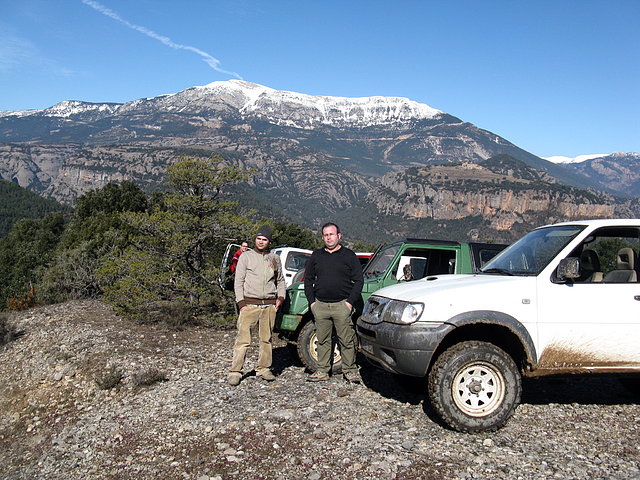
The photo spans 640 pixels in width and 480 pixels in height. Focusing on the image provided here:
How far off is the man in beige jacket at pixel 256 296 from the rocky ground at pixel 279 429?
441mm

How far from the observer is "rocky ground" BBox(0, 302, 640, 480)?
4176 mm

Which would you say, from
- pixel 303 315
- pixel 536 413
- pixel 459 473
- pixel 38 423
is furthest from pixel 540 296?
pixel 38 423

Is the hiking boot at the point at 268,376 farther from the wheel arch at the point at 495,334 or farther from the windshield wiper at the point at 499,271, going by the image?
the windshield wiper at the point at 499,271

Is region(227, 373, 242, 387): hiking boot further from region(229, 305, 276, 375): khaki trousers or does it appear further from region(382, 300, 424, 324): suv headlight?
region(382, 300, 424, 324): suv headlight

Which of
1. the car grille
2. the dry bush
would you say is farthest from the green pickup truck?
the dry bush

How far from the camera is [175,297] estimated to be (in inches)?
473

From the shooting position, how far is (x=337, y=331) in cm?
624

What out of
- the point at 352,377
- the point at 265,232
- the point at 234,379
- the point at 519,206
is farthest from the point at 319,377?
the point at 519,206

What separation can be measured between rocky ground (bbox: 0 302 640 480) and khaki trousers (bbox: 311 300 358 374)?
316 millimetres

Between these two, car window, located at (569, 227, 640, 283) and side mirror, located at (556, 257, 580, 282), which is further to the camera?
car window, located at (569, 227, 640, 283)

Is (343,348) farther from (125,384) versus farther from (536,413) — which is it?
(125,384)

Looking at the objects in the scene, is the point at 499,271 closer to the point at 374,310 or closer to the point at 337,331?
the point at 374,310

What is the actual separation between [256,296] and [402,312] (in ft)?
7.83

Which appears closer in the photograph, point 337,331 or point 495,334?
point 495,334
